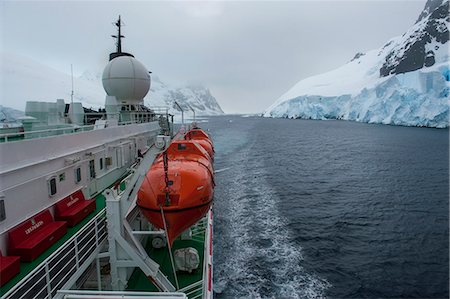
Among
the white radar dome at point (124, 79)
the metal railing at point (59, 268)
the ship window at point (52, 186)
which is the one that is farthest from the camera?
the white radar dome at point (124, 79)

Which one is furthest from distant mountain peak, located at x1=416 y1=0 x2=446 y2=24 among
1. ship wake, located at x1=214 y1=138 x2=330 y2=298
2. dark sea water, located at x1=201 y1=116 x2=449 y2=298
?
ship wake, located at x1=214 y1=138 x2=330 y2=298

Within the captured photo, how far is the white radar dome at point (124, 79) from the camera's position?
1783cm

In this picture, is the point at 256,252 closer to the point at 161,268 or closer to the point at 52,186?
the point at 161,268

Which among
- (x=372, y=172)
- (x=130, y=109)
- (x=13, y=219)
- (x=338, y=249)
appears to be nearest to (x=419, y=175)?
(x=372, y=172)

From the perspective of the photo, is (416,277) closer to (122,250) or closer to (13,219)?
(122,250)

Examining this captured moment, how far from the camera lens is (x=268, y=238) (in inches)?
554

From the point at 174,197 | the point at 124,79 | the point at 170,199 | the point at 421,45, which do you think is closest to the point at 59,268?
the point at 170,199

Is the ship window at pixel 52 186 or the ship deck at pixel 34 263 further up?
the ship window at pixel 52 186

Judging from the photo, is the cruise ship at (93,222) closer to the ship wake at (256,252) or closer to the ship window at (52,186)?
the ship window at (52,186)

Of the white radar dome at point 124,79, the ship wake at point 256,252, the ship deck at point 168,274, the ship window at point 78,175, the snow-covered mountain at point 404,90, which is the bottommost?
the ship wake at point 256,252

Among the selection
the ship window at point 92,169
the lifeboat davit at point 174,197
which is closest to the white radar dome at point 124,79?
the ship window at point 92,169

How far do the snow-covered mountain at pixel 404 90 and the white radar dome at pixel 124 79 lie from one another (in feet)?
210

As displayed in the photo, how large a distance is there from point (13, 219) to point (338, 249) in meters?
12.2

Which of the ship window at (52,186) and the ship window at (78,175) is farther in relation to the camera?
the ship window at (78,175)
